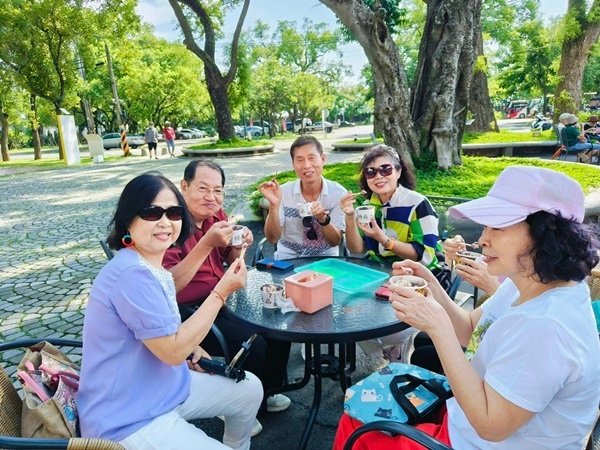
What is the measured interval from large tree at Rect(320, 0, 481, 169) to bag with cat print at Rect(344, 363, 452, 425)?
5760mm

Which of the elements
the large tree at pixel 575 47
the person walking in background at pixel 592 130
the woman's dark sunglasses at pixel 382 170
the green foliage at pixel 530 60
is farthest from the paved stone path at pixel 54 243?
the green foliage at pixel 530 60

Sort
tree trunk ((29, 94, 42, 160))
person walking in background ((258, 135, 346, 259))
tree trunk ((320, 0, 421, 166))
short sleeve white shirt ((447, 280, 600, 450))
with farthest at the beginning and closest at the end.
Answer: tree trunk ((29, 94, 42, 160)) → tree trunk ((320, 0, 421, 166)) → person walking in background ((258, 135, 346, 259)) → short sleeve white shirt ((447, 280, 600, 450))

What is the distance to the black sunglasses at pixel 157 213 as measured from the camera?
5.84ft

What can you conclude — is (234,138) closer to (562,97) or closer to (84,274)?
(562,97)

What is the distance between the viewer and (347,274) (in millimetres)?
2721

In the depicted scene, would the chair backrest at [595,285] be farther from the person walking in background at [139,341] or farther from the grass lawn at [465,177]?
the grass lawn at [465,177]

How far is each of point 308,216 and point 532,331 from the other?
2.20 meters

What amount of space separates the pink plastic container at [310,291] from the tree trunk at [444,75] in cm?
585

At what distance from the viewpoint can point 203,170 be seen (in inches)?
107

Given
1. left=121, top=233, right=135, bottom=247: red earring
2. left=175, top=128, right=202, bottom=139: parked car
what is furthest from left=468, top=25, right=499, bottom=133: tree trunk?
left=175, top=128, right=202, bottom=139: parked car

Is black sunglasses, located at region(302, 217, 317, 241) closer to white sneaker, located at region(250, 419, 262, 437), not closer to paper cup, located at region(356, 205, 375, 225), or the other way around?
paper cup, located at region(356, 205, 375, 225)

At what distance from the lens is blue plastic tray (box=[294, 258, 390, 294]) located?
8.30ft

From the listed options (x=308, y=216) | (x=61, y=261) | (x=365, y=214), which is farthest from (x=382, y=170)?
(x=61, y=261)

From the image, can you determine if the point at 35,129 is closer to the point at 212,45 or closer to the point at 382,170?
the point at 212,45
